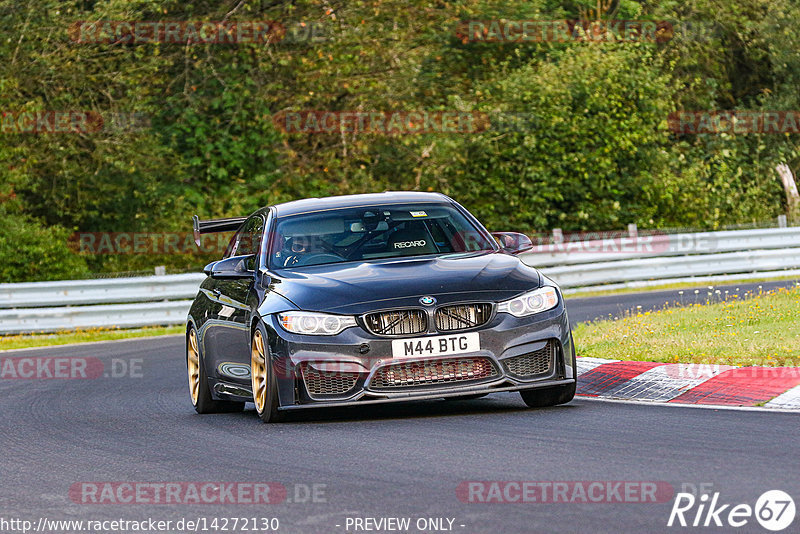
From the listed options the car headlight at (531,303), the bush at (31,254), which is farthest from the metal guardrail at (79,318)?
the car headlight at (531,303)

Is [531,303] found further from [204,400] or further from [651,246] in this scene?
[651,246]

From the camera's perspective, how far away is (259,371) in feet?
32.0

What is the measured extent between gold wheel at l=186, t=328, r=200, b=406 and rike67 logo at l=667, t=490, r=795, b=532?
232 inches

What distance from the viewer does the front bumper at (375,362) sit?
9.07 meters

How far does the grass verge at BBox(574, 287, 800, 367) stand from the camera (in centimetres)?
1071

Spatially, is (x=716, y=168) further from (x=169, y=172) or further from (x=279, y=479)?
(x=279, y=479)

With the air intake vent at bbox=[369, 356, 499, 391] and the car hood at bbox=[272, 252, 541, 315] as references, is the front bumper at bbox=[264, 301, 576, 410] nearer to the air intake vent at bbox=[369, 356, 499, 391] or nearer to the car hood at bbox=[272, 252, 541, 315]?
the air intake vent at bbox=[369, 356, 499, 391]

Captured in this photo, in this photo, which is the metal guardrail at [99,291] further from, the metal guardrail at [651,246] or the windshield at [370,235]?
the windshield at [370,235]

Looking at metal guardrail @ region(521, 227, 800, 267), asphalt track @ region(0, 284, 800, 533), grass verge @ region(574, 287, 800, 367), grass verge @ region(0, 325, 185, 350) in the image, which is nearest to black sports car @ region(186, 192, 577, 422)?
asphalt track @ region(0, 284, 800, 533)

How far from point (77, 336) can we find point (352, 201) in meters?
12.4

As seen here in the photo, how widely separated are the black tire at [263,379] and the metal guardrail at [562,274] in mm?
13676

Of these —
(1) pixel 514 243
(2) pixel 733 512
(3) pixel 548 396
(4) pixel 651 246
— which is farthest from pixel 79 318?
(2) pixel 733 512

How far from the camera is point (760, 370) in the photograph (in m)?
9.93

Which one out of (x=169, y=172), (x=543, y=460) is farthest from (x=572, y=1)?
(x=543, y=460)
